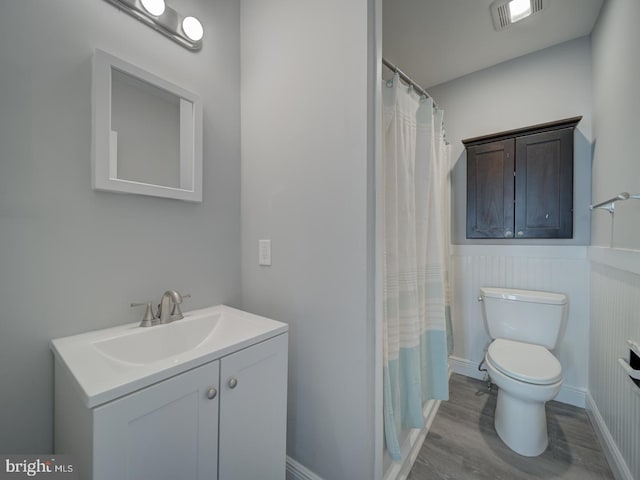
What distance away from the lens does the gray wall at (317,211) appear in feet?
3.24

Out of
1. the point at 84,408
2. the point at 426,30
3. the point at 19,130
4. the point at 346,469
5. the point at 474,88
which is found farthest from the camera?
the point at 474,88

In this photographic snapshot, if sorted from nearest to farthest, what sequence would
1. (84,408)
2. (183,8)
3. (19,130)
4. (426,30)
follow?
(84,408), (19,130), (183,8), (426,30)

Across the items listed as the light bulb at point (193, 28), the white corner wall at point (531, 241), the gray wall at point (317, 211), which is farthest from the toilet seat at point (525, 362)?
the light bulb at point (193, 28)

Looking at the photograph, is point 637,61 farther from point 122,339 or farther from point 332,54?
point 122,339

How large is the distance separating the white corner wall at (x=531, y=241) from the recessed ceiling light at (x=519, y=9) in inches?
18.6

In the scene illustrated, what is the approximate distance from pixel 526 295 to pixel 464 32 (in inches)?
73.9

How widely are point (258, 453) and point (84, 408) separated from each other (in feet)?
1.90

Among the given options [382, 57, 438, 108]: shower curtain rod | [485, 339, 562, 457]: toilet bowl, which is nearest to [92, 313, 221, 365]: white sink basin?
[382, 57, 438, 108]: shower curtain rod

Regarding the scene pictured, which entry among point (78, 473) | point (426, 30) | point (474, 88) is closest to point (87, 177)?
point (78, 473)

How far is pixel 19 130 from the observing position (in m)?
0.80

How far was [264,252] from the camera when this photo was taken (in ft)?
4.29

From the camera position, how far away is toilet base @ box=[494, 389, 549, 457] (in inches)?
55.4

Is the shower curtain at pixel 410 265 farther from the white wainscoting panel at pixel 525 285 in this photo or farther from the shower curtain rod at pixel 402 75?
the white wainscoting panel at pixel 525 285

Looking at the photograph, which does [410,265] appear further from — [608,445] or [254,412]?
[608,445]
